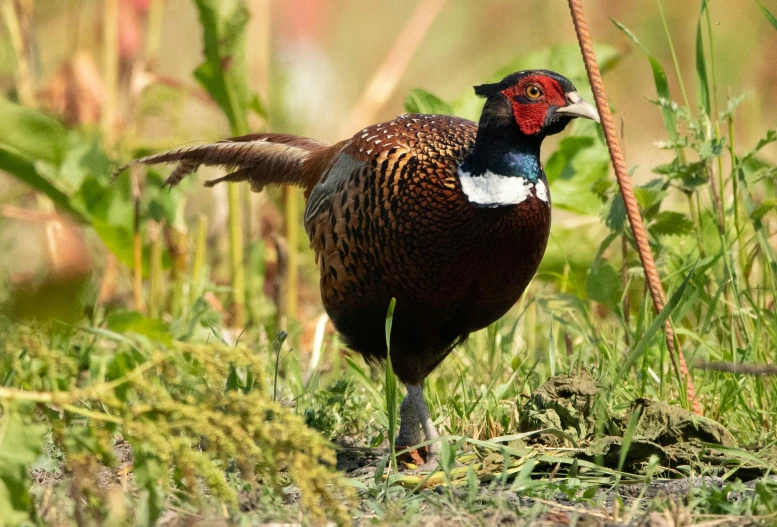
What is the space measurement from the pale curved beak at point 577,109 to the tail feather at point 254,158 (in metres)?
1.09

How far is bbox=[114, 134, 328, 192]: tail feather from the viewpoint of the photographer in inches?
142

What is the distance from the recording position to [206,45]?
423 cm

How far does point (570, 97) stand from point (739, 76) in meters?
4.06

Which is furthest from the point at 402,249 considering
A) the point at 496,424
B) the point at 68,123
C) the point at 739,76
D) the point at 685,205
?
the point at 739,76

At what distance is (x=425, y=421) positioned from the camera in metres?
3.04

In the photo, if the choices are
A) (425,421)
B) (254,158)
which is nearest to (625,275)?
(425,421)

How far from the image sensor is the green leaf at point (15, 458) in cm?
183

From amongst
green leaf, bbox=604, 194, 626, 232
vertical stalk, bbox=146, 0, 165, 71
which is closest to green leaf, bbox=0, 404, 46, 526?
green leaf, bbox=604, 194, 626, 232

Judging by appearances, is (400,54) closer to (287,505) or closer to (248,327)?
(248,327)

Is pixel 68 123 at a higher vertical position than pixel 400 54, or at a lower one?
lower

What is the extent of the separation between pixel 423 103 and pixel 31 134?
5.33 feet

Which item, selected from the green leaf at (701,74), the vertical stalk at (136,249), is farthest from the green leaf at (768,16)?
the vertical stalk at (136,249)

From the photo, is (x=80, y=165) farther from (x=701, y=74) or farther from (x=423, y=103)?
(x=701, y=74)

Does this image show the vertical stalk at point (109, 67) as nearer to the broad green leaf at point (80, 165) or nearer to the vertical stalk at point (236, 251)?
the broad green leaf at point (80, 165)
